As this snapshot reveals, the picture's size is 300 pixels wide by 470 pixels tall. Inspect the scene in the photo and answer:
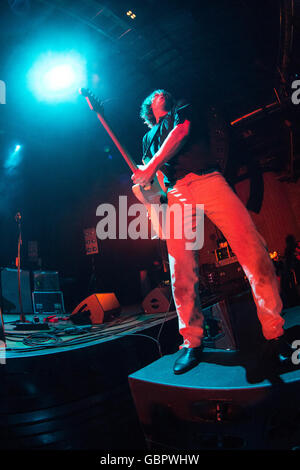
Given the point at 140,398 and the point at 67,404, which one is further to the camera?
the point at 67,404

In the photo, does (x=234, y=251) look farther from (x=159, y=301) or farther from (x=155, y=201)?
(x=159, y=301)

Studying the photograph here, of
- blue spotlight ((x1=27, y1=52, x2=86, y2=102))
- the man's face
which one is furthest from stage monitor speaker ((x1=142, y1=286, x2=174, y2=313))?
blue spotlight ((x1=27, y1=52, x2=86, y2=102))

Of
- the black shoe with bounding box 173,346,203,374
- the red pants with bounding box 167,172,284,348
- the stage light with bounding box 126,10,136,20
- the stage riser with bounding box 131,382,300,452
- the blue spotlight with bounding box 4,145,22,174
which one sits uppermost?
the stage light with bounding box 126,10,136,20

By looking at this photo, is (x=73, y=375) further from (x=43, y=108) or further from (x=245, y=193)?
(x=245, y=193)

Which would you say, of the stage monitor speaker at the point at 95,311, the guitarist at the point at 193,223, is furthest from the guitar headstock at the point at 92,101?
the stage monitor speaker at the point at 95,311

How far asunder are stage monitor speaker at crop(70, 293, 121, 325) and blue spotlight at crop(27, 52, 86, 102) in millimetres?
3909

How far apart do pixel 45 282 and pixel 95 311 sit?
2558mm

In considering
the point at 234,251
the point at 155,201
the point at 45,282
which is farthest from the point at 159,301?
the point at 45,282

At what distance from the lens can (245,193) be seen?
649cm

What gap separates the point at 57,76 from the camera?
14.8 ft

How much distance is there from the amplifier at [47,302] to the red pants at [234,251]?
14.9ft

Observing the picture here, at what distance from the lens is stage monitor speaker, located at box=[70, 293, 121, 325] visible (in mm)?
3475

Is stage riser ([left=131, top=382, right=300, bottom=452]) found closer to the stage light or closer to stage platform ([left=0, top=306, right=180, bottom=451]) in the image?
stage platform ([left=0, top=306, right=180, bottom=451])
